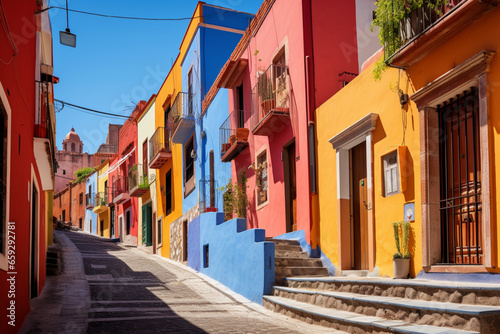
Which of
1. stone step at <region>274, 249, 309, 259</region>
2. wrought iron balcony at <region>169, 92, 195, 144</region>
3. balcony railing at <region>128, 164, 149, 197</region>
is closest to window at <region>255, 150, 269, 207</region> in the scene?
stone step at <region>274, 249, 309, 259</region>

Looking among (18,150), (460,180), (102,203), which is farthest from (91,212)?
(460,180)

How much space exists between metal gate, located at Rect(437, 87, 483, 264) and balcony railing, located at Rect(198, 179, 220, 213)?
36.9 feet

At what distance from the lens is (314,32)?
39.7ft

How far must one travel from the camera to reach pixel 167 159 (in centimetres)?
2475

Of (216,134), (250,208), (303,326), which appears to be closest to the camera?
(303,326)

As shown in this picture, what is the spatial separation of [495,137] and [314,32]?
6160mm

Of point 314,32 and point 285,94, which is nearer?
point 314,32

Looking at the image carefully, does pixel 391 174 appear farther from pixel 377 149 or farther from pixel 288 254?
pixel 288 254

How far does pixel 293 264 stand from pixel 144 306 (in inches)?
115

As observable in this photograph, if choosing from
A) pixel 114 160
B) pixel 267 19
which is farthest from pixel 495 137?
pixel 114 160

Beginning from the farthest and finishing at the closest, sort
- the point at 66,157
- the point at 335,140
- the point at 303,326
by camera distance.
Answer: the point at 66,157 → the point at 335,140 → the point at 303,326

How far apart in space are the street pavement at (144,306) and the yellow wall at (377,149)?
1878 mm

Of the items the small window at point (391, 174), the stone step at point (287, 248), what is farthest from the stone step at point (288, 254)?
the small window at point (391, 174)

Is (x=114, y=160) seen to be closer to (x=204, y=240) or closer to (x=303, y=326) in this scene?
(x=204, y=240)
